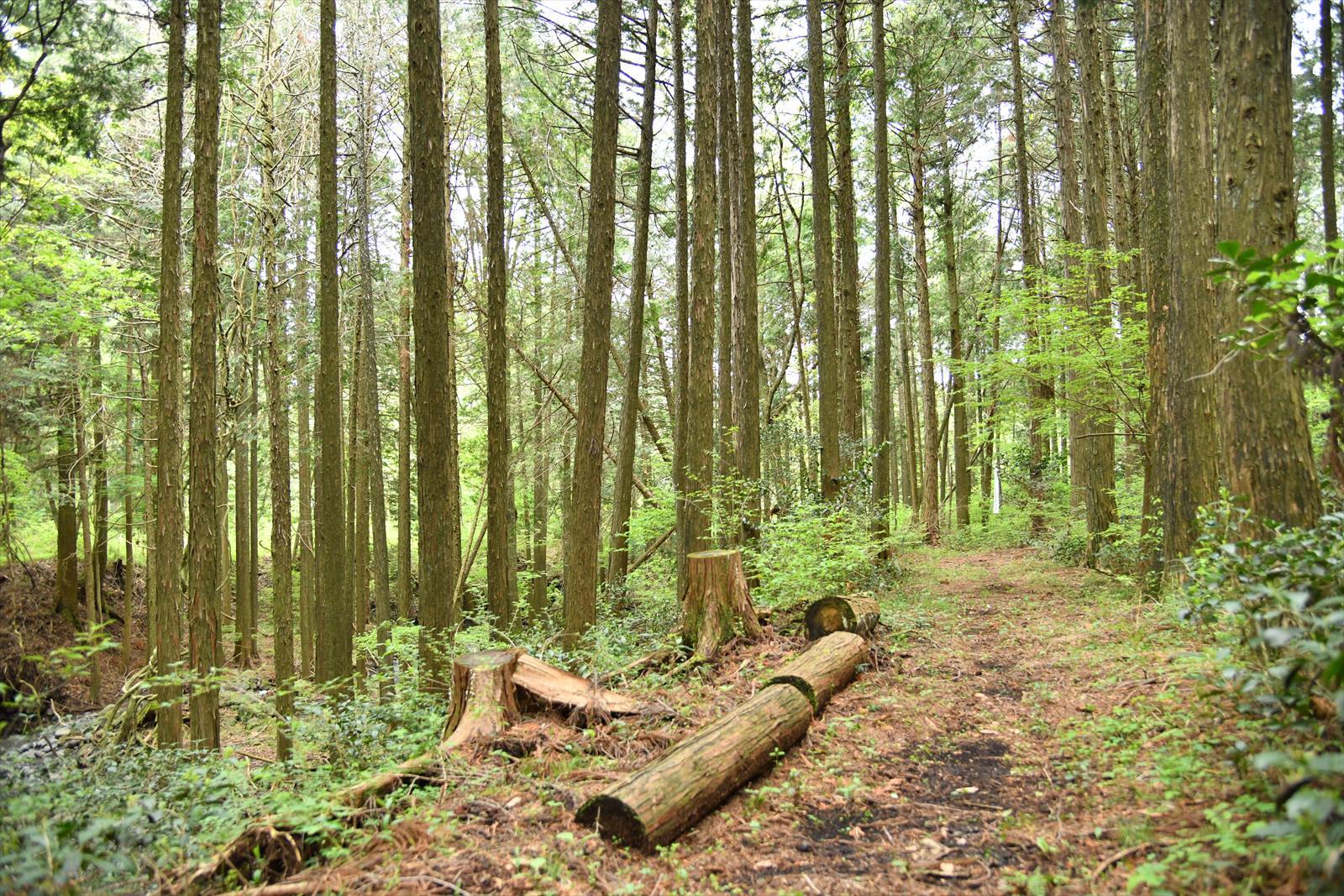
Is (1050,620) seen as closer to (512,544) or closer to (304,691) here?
(304,691)

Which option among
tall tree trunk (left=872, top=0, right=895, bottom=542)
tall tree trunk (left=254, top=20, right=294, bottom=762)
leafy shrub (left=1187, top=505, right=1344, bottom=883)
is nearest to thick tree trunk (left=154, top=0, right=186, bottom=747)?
tall tree trunk (left=254, top=20, right=294, bottom=762)

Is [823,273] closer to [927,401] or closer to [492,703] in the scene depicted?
[927,401]

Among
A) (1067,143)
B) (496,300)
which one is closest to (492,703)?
(496,300)

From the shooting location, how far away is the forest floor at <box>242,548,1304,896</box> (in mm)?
2947

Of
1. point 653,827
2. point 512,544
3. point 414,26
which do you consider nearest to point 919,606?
point 653,827

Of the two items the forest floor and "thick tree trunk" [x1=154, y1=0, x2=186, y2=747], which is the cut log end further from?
"thick tree trunk" [x1=154, y1=0, x2=186, y2=747]

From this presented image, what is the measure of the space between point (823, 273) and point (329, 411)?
300 inches

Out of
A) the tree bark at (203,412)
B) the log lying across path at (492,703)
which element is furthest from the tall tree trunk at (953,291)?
the tree bark at (203,412)

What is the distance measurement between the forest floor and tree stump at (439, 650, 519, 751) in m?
0.23

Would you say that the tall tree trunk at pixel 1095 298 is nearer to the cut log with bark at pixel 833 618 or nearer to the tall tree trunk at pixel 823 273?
the tall tree trunk at pixel 823 273

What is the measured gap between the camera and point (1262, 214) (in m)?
4.70

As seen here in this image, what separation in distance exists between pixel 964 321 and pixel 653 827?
971 inches

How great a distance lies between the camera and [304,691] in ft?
20.9

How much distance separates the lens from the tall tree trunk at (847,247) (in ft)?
41.0
